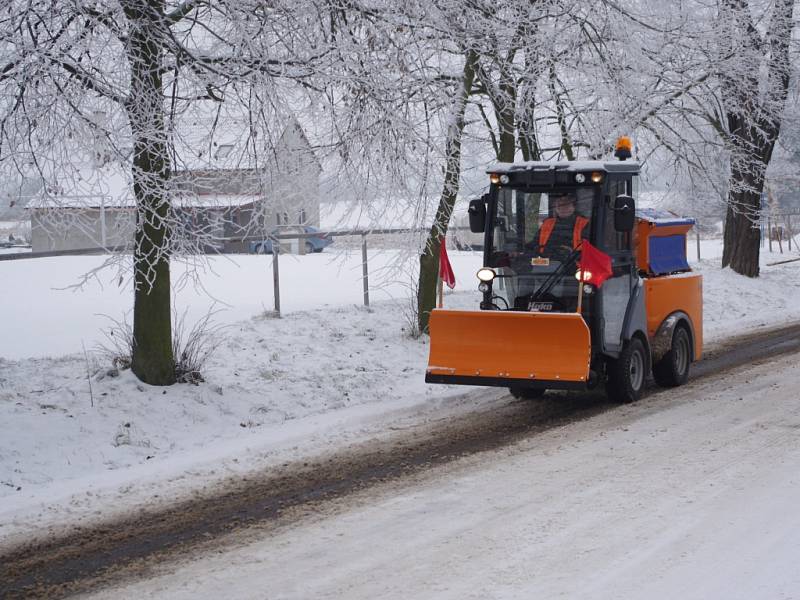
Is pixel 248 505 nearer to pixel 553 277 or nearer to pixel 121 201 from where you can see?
pixel 121 201

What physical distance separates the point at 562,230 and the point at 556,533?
417 cm

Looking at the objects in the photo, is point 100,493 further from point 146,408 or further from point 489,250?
point 489,250

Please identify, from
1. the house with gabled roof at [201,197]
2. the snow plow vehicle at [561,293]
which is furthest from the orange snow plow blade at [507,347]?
the house with gabled roof at [201,197]

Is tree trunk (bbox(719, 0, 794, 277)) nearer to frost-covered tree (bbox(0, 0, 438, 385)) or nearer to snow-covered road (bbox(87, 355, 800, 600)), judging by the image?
frost-covered tree (bbox(0, 0, 438, 385))

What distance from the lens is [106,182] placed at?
23.4 feet

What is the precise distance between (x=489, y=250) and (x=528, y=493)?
3.54m

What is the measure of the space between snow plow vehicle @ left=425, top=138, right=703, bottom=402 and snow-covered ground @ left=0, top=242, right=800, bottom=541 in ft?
3.05

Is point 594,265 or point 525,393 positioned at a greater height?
point 594,265

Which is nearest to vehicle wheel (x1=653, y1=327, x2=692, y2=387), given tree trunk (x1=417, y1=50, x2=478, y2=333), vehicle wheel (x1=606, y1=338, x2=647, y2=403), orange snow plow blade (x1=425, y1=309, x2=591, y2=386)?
vehicle wheel (x1=606, y1=338, x2=647, y2=403)

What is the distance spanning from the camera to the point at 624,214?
851cm

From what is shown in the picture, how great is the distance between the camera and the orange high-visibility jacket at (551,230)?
876cm

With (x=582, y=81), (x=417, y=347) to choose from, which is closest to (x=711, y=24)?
(x=582, y=81)

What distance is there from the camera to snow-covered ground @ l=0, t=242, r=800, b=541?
21.6 ft

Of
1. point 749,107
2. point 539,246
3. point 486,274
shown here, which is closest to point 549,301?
point 539,246
